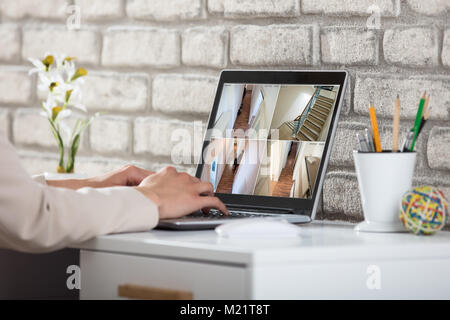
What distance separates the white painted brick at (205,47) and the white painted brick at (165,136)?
0.15 m

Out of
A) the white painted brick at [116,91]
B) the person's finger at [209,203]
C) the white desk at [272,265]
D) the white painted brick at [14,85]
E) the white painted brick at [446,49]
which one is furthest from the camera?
the white painted brick at [14,85]

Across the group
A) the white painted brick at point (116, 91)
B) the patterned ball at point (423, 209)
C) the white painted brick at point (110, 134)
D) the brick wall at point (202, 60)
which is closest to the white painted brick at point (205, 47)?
the brick wall at point (202, 60)

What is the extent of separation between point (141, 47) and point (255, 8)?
1.16ft

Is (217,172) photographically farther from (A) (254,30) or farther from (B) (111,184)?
(A) (254,30)

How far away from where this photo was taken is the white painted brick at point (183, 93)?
184cm

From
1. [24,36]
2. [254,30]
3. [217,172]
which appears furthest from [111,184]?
[24,36]

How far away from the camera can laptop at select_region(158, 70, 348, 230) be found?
4.94ft

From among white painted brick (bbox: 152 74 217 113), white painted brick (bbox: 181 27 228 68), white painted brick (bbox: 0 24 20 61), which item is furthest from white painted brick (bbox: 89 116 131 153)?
white painted brick (bbox: 0 24 20 61)

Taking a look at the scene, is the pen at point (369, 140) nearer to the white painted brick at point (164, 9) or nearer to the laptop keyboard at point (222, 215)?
the laptop keyboard at point (222, 215)

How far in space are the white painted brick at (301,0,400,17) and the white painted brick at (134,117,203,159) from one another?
1.32 feet

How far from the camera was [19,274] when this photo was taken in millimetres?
1480

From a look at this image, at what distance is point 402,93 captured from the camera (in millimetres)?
1533

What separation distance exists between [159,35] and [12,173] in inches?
35.9

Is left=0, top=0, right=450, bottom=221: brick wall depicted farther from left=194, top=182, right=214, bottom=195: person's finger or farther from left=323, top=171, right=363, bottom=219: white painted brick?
left=194, top=182, right=214, bottom=195: person's finger
